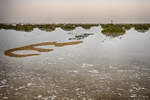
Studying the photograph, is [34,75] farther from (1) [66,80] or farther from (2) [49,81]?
(1) [66,80]

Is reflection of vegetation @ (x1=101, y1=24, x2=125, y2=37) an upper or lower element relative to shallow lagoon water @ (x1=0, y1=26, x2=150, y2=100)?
upper

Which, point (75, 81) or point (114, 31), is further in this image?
point (114, 31)

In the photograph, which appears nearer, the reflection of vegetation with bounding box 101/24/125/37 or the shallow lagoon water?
the shallow lagoon water

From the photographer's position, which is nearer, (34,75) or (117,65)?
(34,75)

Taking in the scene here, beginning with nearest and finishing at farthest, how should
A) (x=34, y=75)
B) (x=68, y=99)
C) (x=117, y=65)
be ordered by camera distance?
(x=68, y=99)
(x=34, y=75)
(x=117, y=65)

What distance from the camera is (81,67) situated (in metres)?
9.12

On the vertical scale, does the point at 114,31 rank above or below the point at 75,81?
above

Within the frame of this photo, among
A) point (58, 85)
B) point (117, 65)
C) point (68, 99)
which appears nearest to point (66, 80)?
point (58, 85)

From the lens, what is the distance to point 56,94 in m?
5.68

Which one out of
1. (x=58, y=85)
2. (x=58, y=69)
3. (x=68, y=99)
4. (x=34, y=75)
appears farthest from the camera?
(x=58, y=69)

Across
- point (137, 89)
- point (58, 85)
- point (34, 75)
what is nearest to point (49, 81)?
point (58, 85)

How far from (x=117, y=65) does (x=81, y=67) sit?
1974 mm

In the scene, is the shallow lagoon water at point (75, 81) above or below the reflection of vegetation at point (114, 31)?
Answer: below

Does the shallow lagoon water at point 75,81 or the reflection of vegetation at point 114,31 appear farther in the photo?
the reflection of vegetation at point 114,31
